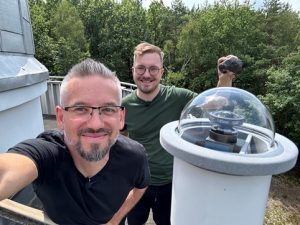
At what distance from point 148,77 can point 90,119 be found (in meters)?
1.32

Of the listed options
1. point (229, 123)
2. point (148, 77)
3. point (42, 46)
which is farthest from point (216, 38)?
point (229, 123)

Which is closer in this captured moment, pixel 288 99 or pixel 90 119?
pixel 90 119

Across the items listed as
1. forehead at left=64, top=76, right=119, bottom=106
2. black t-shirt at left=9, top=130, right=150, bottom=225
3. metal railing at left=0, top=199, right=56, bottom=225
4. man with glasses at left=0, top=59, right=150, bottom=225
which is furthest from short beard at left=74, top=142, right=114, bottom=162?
metal railing at left=0, top=199, right=56, bottom=225

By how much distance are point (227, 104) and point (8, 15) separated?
11.0 feet

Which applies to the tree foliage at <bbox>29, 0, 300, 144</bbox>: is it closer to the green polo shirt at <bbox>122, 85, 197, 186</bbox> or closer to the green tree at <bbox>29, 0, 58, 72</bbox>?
the green tree at <bbox>29, 0, 58, 72</bbox>

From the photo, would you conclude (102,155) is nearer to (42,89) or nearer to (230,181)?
(230,181)

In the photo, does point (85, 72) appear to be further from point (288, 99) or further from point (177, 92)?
point (288, 99)

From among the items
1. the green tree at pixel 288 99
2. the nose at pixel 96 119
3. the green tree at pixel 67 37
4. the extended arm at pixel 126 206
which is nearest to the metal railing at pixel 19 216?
the nose at pixel 96 119

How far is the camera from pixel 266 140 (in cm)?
161

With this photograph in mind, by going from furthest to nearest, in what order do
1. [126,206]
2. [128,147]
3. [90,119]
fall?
1. [126,206]
2. [128,147]
3. [90,119]

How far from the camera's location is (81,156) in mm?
1603

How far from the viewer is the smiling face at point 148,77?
277cm

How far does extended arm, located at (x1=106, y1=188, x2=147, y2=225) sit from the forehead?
0.77m

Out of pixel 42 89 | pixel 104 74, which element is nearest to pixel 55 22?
pixel 42 89
